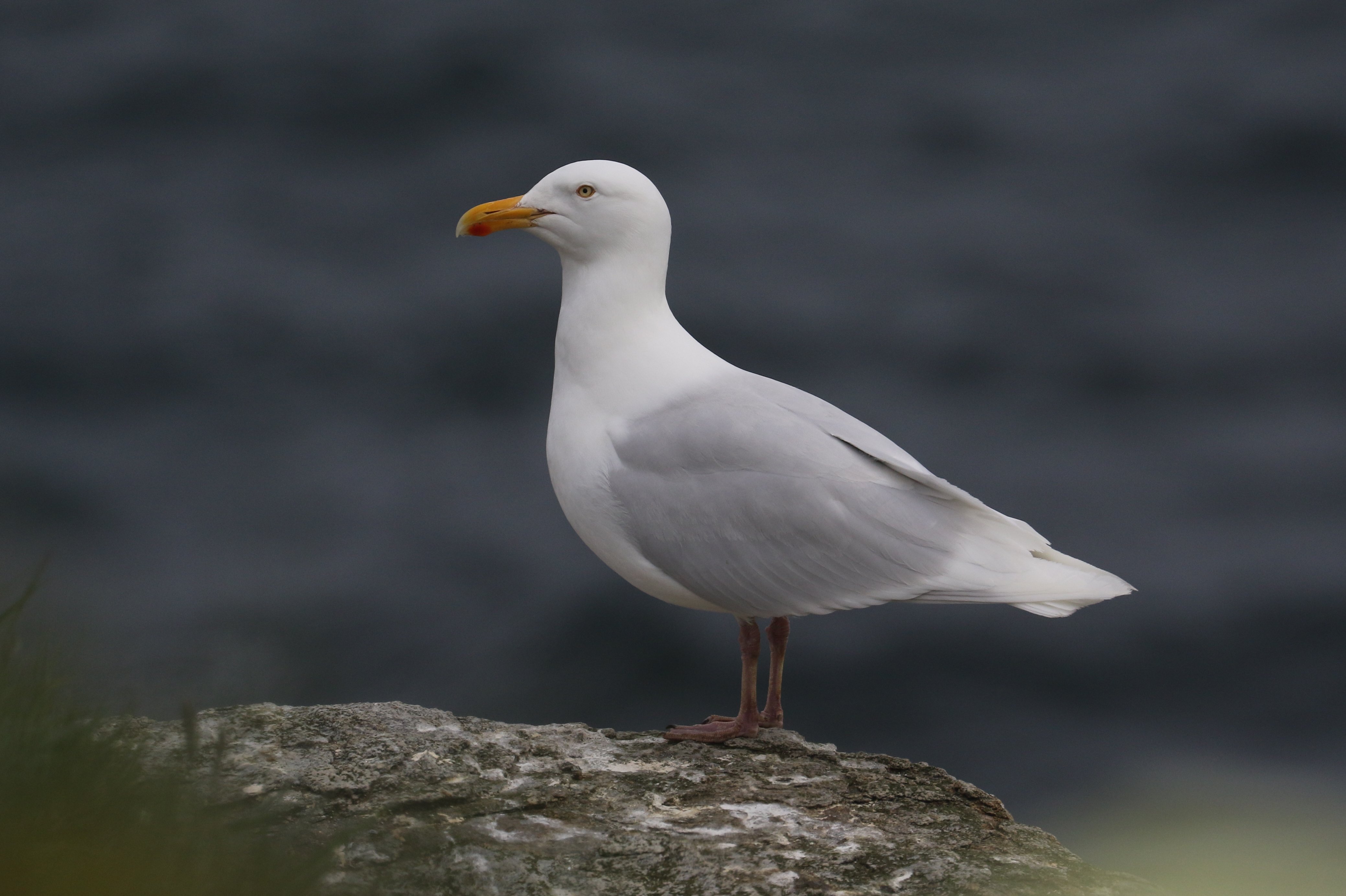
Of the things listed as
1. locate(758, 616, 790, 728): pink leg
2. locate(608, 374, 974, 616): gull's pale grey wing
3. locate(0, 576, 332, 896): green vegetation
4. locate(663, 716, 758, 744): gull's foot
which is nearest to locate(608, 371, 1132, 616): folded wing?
locate(608, 374, 974, 616): gull's pale grey wing

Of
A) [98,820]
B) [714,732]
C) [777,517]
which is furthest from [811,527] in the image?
[98,820]

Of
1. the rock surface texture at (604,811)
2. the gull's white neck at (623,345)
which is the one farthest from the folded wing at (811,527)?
the rock surface texture at (604,811)

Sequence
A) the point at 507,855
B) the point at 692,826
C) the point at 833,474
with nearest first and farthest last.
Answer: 1. the point at 507,855
2. the point at 692,826
3. the point at 833,474

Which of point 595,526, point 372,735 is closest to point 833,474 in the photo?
point 595,526

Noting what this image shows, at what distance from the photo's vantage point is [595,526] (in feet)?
21.1

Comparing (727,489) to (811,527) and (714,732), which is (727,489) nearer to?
(811,527)

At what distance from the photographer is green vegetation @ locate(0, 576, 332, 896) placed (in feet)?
11.9

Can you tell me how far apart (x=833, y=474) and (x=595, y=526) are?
1.11m

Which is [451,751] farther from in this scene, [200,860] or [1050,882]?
[1050,882]

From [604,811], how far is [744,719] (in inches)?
48.1

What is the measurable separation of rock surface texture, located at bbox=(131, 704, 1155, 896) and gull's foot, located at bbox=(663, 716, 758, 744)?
0.14ft

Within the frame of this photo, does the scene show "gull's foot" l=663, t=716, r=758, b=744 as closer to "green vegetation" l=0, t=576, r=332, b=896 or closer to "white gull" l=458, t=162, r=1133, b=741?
"white gull" l=458, t=162, r=1133, b=741

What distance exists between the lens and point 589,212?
21.7 ft

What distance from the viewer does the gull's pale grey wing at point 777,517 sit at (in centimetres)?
617
